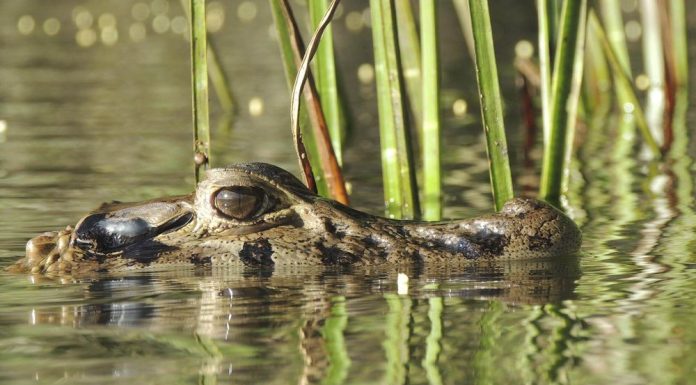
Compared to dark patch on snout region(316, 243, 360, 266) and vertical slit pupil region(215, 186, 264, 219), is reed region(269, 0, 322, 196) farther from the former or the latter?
dark patch on snout region(316, 243, 360, 266)

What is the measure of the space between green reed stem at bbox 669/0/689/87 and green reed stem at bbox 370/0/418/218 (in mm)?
4802

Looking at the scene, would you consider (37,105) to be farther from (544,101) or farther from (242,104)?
(544,101)

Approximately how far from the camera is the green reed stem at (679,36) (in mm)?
11055

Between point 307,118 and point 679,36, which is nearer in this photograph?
point 307,118

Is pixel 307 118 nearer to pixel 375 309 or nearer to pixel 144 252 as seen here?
pixel 144 252

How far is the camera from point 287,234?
18.2 feet

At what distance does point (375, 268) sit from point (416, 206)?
138 centimetres

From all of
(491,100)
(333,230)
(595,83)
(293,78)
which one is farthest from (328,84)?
(595,83)

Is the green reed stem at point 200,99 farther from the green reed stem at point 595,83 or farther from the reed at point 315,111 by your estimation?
the green reed stem at point 595,83

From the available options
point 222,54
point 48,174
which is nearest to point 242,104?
point 48,174

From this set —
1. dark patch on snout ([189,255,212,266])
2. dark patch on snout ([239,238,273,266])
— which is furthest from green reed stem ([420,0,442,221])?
dark patch on snout ([189,255,212,266])

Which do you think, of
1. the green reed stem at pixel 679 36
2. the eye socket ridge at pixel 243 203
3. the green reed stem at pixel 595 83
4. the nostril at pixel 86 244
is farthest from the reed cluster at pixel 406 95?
the green reed stem at pixel 595 83

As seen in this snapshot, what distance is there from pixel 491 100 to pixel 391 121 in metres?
0.60

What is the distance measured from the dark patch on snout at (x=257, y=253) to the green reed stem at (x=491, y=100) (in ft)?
4.11
